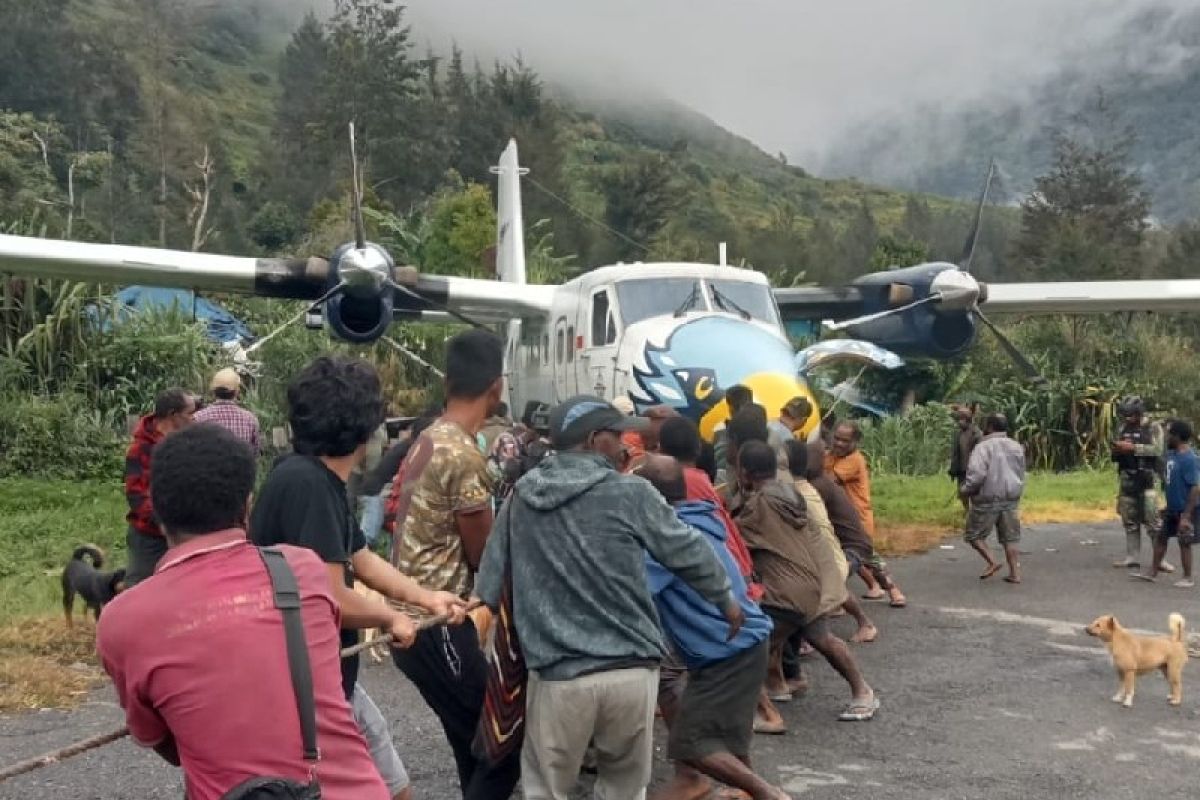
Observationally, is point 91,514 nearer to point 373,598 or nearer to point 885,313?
point 885,313

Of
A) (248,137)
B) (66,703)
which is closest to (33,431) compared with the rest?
(66,703)

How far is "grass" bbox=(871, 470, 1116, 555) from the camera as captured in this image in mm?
13531

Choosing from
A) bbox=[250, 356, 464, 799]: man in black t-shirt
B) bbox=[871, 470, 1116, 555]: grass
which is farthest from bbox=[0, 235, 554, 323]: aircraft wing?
bbox=[250, 356, 464, 799]: man in black t-shirt

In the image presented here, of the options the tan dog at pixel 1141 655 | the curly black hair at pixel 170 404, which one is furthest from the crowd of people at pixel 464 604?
the curly black hair at pixel 170 404

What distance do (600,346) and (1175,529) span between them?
5000 millimetres

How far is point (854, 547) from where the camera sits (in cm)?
862

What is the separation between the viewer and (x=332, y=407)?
11.6ft

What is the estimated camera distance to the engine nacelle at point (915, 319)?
600 inches

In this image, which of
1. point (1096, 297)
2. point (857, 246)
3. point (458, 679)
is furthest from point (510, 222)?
point (857, 246)

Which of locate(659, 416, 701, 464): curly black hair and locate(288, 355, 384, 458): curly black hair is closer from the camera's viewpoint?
locate(288, 355, 384, 458): curly black hair

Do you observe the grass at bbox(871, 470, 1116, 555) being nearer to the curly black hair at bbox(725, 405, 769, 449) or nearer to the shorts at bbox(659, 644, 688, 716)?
the curly black hair at bbox(725, 405, 769, 449)

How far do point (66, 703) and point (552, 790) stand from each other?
3898 mm

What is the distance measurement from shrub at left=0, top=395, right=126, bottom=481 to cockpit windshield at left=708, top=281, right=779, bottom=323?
8750 mm

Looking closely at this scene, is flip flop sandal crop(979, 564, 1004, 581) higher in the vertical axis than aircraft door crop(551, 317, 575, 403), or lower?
lower
